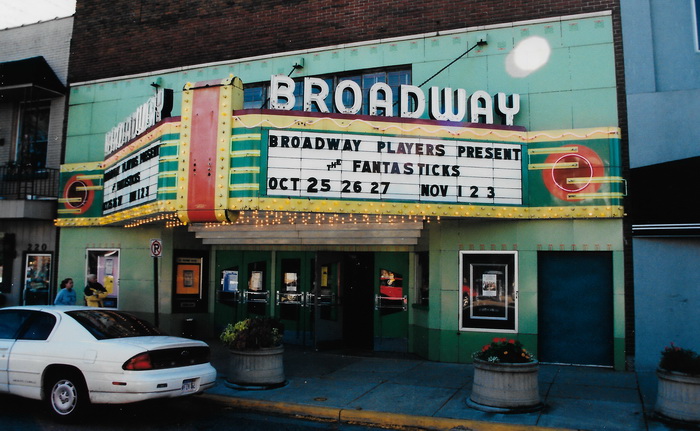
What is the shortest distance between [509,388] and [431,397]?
4.73 ft

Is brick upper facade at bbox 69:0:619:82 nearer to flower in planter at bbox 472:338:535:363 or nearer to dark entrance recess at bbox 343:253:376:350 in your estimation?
dark entrance recess at bbox 343:253:376:350

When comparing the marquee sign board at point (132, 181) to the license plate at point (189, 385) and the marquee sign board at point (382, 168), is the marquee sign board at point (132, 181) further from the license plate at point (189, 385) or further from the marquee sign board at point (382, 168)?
the license plate at point (189, 385)

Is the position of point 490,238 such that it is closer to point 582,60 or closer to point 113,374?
point 582,60

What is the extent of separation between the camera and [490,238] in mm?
12523

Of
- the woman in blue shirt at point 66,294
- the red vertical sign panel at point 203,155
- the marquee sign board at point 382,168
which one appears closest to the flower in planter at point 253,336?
the red vertical sign panel at point 203,155

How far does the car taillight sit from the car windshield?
78 cm

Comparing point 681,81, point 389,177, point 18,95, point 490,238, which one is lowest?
point 490,238

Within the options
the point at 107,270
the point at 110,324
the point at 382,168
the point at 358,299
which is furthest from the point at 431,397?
the point at 107,270

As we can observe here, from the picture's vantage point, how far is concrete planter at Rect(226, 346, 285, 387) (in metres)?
10.1

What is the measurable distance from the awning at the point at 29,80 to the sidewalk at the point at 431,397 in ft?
33.3

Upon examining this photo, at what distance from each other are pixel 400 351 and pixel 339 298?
2.03m

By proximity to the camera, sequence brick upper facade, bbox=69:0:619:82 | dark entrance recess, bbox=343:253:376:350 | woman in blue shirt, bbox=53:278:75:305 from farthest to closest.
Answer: dark entrance recess, bbox=343:253:376:350 < woman in blue shirt, bbox=53:278:75:305 < brick upper facade, bbox=69:0:619:82

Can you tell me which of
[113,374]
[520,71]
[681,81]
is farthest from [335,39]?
[113,374]

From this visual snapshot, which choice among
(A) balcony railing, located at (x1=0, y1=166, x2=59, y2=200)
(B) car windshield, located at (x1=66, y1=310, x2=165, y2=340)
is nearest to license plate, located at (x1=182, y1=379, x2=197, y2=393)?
(B) car windshield, located at (x1=66, y1=310, x2=165, y2=340)
